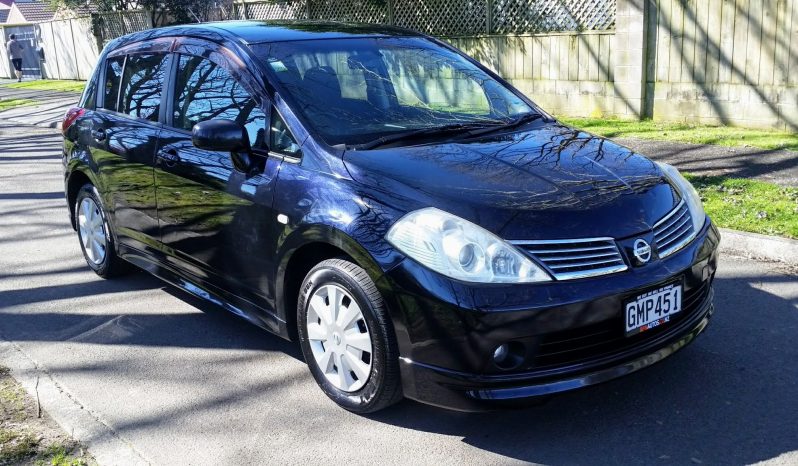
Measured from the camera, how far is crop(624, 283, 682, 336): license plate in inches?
133

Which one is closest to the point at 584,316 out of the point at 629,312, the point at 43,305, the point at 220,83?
the point at 629,312

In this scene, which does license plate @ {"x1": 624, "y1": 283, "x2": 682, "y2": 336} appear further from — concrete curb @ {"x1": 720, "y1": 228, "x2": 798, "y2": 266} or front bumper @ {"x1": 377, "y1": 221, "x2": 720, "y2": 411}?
concrete curb @ {"x1": 720, "y1": 228, "x2": 798, "y2": 266}

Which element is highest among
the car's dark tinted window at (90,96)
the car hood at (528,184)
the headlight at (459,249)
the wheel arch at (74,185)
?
the car's dark tinted window at (90,96)

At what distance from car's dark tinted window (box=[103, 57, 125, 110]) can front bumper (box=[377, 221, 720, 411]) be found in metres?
3.29

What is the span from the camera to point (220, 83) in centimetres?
458

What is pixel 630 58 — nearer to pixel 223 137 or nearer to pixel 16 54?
pixel 223 137

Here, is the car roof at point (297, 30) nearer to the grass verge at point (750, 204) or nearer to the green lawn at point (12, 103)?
the grass verge at point (750, 204)

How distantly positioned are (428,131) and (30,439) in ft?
7.96

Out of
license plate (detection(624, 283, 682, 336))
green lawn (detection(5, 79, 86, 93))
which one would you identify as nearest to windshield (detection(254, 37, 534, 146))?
license plate (detection(624, 283, 682, 336))

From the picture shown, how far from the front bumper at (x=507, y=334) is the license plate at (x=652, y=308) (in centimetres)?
4

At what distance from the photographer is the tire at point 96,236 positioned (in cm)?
593

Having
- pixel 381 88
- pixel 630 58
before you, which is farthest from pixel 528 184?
pixel 630 58

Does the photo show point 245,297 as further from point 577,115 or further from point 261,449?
point 577,115

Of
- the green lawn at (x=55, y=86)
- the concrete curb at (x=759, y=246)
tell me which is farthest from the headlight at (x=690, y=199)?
the green lawn at (x=55, y=86)
